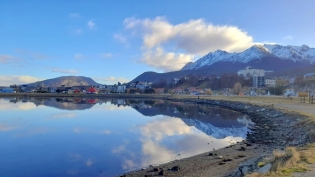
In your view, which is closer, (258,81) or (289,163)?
(289,163)

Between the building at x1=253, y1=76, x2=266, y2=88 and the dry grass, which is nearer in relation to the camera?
the dry grass

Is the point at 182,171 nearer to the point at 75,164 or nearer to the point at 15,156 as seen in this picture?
the point at 75,164

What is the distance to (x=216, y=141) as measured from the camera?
789 inches

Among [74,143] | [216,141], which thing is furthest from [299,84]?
[74,143]

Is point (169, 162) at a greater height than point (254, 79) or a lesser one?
lesser

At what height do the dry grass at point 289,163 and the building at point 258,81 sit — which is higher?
the building at point 258,81

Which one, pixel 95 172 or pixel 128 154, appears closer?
pixel 95 172

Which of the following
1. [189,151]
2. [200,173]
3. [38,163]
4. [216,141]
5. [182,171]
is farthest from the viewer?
[216,141]

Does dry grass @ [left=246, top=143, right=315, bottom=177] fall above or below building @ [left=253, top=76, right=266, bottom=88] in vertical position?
below

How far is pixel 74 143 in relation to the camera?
18.6m

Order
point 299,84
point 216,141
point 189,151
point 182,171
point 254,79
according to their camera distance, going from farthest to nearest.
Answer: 1. point 254,79
2. point 299,84
3. point 216,141
4. point 189,151
5. point 182,171

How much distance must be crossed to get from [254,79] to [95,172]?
17012 centimetres

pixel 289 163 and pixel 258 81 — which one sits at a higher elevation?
pixel 258 81

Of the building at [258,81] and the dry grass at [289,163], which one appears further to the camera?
the building at [258,81]
